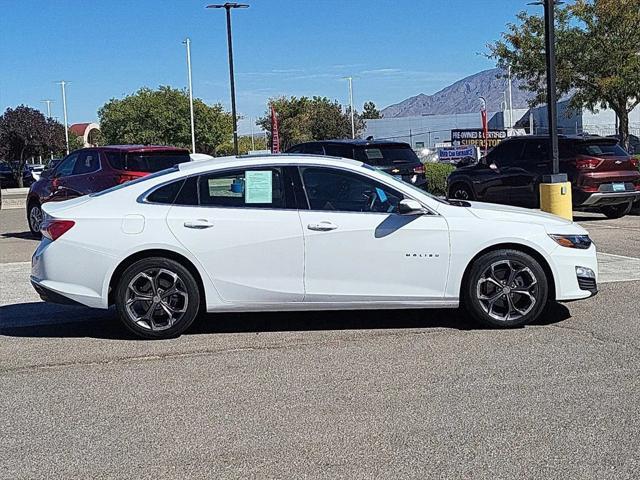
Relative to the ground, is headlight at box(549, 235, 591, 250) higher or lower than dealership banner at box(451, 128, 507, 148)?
lower

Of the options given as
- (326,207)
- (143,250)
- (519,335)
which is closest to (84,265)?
(143,250)

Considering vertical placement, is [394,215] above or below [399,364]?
above

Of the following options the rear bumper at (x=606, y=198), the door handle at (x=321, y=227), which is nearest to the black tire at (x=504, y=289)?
the door handle at (x=321, y=227)

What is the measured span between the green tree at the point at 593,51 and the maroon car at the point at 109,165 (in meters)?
17.3

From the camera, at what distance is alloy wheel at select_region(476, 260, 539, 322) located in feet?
24.2

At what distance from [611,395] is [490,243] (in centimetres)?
212

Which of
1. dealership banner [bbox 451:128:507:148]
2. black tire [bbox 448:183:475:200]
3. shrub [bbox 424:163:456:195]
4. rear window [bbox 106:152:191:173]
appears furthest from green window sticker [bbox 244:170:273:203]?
dealership banner [bbox 451:128:507:148]

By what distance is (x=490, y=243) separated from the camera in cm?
734

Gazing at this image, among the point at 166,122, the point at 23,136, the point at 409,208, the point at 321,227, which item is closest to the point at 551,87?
the point at 409,208

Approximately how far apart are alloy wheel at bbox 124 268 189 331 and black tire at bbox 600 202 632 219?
11.8 m

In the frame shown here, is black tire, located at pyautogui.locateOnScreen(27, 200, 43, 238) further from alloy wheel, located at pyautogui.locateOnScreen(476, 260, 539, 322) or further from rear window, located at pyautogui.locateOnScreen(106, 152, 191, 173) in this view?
alloy wheel, located at pyautogui.locateOnScreen(476, 260, 539, 322)

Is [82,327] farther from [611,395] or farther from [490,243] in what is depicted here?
[611,395]

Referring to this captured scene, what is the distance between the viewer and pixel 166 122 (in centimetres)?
6656

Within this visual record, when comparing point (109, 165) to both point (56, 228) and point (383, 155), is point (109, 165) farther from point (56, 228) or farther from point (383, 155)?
point (56, 228)
